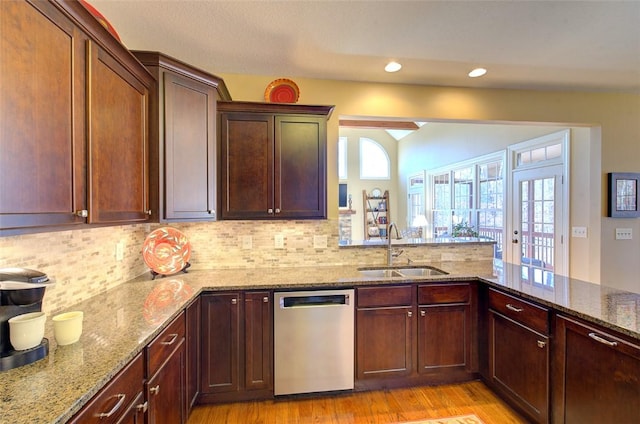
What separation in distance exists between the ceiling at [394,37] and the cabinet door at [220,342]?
1850mm

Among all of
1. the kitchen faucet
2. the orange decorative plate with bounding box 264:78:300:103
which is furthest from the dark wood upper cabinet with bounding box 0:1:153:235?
the kitchen faucet

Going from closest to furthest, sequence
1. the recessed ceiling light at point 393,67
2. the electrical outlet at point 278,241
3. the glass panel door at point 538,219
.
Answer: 1. the recessed ceiling light at point 393,67
2. the electrical outlet at point 278,241
3. the glass panel door at point 538,219

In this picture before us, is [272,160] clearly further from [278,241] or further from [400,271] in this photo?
[400,271]

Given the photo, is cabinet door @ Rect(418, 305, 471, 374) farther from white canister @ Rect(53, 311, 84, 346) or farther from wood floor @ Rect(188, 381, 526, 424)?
white canister @ Rect(53, 311, 84, 346)

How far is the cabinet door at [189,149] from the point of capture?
1.89 metres

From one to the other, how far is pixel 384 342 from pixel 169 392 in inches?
57.1

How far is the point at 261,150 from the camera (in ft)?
7.60

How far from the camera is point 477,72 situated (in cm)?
258

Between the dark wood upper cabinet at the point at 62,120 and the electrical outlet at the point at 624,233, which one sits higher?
the dark wood upper cabinet at the point at 62,120

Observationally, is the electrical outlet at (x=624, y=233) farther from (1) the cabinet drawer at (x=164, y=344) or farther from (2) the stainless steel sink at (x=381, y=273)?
(1) the cabinet drawer at (x=164, y=344)

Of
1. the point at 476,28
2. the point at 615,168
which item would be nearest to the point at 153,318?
the point at 476,28

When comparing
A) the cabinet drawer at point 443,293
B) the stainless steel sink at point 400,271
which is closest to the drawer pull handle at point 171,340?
the stainless steel sink at point 400,271

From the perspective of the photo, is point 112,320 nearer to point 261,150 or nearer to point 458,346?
point 261,150

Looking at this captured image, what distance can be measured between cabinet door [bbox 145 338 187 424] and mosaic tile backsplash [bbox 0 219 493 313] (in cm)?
63
